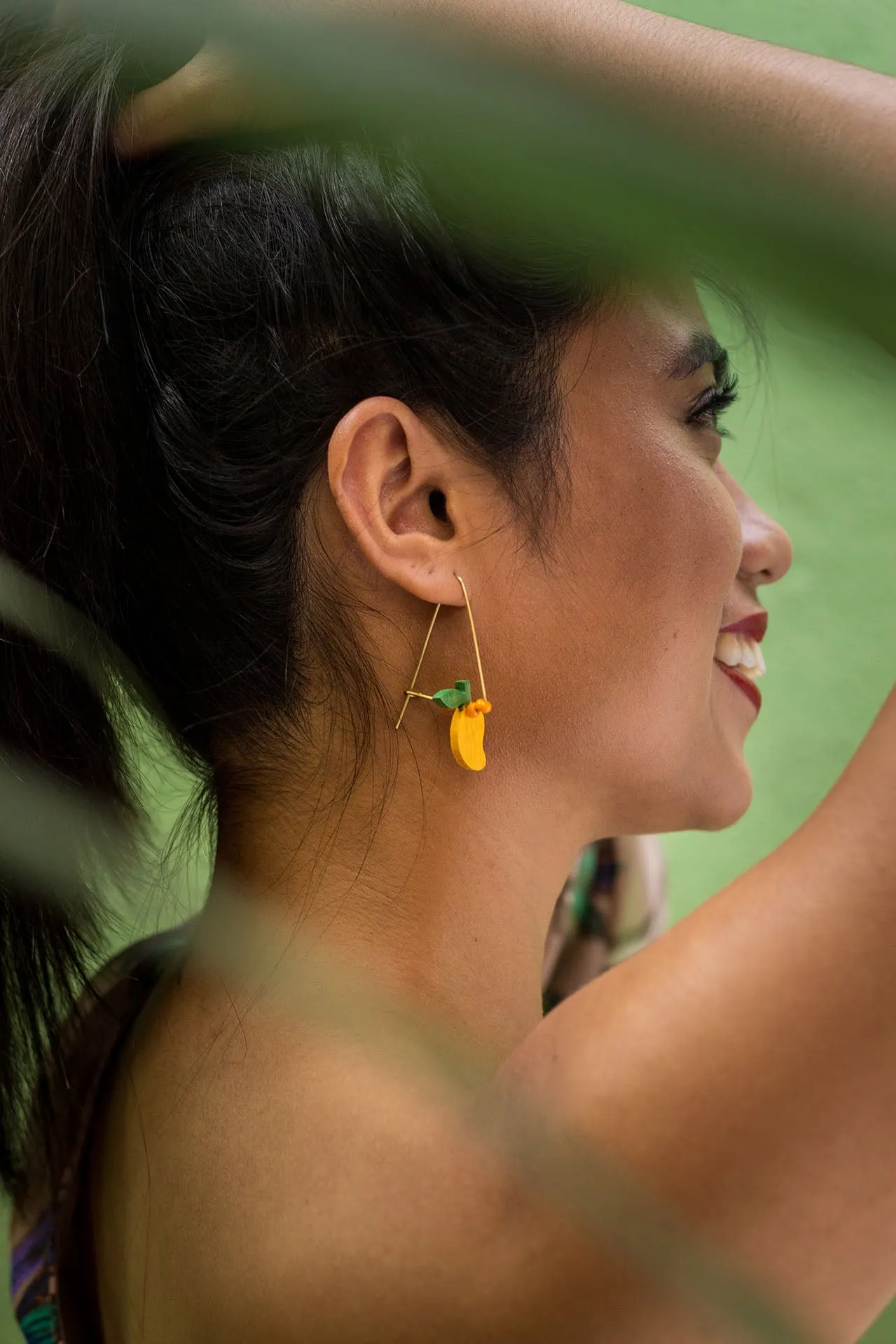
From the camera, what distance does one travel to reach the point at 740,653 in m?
0.72

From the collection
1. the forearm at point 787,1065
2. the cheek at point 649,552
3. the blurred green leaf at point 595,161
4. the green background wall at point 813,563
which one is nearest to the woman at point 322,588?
the cheek at point 649,552

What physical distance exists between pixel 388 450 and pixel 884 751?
0.29m

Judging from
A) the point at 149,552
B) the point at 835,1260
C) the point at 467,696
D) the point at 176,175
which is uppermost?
the point at 176,175

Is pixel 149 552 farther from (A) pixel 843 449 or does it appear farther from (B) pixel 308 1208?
(A) pixel 843 449

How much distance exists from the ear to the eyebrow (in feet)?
0.36

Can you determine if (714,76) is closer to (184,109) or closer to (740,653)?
(184,109)

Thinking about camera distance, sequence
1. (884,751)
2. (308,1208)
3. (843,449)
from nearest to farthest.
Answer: (884,751)
(308,1208)
(843,449)

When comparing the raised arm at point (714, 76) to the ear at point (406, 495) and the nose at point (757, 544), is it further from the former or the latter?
the nose at point (757, 544)

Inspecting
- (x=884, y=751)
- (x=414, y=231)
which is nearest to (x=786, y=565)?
(x=414, y=231)

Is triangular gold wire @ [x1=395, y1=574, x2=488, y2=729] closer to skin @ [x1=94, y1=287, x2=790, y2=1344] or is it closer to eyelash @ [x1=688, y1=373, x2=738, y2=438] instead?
skin @ [x1=94, y1=287, x2=790, y2=1344]

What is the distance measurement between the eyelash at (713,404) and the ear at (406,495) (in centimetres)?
12

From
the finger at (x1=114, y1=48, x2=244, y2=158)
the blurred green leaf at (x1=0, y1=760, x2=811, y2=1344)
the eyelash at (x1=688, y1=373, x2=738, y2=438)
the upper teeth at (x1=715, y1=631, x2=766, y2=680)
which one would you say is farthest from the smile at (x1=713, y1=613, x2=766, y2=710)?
the finger at (x1=114, y1=48, x2=244, y2=158)

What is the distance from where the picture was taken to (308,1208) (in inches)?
20.1

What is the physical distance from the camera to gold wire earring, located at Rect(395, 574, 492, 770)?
0.58 m
